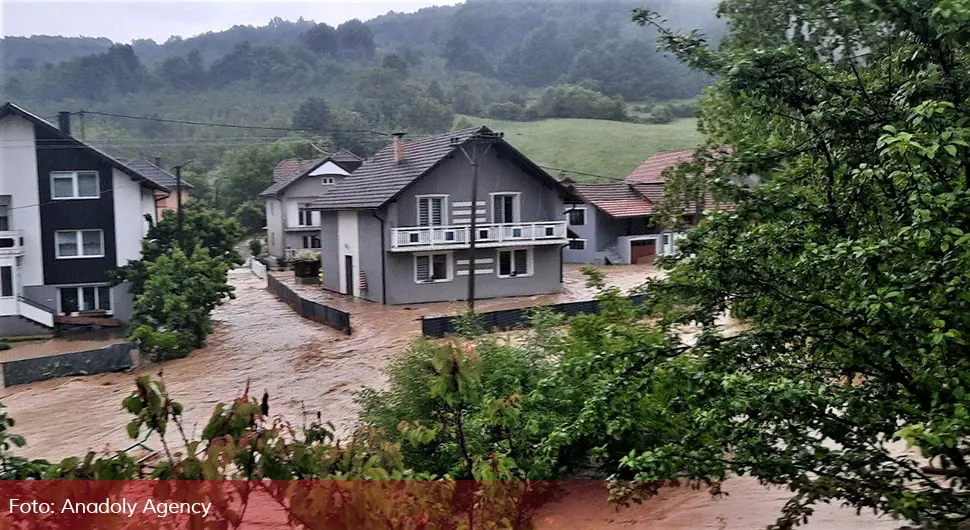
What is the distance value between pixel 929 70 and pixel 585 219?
37.9 metres

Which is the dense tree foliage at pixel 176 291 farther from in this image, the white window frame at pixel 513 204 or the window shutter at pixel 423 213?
the white window frame at pixel 513 204

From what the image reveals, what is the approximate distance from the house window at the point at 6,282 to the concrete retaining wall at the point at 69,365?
286 inches

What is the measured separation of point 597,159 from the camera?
66375 mm

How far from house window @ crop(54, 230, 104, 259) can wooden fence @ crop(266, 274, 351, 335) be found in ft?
23.9

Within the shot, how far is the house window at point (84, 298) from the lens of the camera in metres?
28.3

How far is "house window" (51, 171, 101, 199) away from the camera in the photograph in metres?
28.0

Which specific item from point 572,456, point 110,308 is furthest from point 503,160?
point 572,456

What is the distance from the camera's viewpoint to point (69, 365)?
21766 mm

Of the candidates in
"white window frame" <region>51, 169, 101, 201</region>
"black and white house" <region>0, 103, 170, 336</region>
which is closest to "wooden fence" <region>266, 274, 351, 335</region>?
"black and white house" <region>0, 103, 170, 336</region>

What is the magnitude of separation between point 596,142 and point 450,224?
135 ft

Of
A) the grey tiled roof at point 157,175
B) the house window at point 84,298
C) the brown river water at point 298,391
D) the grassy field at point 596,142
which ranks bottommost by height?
the brown river water at point 298,391

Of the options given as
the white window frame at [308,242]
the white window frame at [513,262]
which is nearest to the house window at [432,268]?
the white window frame at [513,262]

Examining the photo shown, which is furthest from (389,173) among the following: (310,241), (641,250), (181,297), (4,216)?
(310,241)

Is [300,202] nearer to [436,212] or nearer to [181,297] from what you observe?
[436,212]
